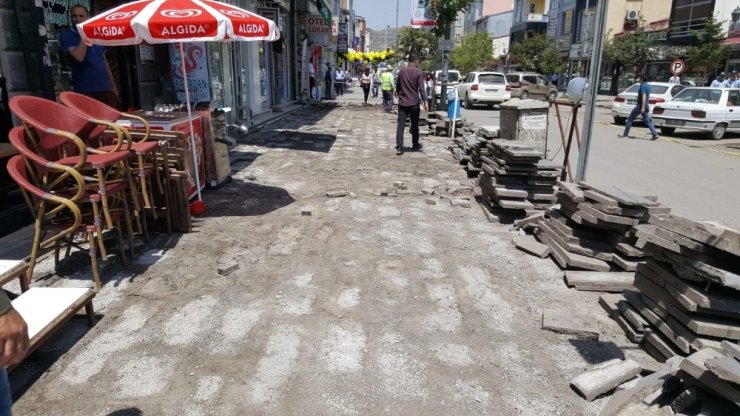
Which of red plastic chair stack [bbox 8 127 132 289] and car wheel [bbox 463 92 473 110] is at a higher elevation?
red plastic chair stack [bbox 8 127 132 289]

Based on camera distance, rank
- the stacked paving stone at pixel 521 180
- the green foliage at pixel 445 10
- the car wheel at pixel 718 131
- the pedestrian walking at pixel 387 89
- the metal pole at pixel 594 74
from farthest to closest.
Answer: the pedestrian walking at pixel 387 89
the green foliage at pixel 445 10
the car wheel at pixel 718 131
the stacked paving stone at pixel 521 180
the metal pole at pixel 594 74

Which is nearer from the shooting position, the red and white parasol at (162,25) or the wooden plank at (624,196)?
the wooden plank at (624,196)

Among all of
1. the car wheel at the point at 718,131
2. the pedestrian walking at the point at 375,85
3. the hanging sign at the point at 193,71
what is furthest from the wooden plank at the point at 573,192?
the pedestrian walking at the point at 375,85

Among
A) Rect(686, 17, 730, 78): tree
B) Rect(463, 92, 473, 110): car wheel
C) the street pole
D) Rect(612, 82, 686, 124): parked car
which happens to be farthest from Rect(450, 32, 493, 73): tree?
the street pole

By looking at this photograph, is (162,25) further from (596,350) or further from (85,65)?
(596,350)

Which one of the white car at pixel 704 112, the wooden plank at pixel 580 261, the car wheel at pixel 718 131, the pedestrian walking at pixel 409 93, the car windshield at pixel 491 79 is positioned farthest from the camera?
the car windshield at pixel 491 79

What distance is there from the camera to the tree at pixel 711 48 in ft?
95.6

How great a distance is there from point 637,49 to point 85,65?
3914cm

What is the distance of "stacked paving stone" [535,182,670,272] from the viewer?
15.2 feet

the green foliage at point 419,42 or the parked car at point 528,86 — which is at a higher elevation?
the green foliage at point 419,42

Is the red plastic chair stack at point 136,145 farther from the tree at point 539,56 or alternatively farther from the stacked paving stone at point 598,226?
the tree at point 539,56

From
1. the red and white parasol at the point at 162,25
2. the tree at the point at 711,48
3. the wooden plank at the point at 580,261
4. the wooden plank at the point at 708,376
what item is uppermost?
the tree at the point at 711,48

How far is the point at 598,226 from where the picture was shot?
4969 mm

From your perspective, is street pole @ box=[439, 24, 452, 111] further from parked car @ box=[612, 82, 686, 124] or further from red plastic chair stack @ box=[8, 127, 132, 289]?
red plastic chair stack @ box=[8, 127, 132, 289]
